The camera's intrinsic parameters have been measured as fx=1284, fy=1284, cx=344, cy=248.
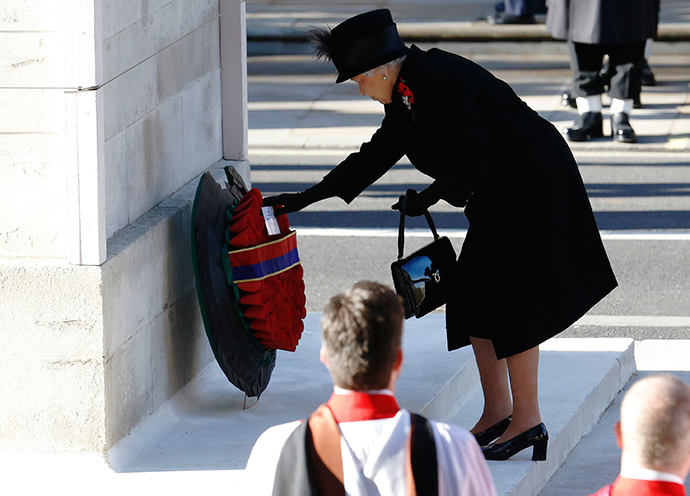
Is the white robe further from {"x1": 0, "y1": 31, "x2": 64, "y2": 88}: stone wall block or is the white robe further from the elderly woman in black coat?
{"x1": 0, "y1": 31, "x2": 64, "y2": 88}: stone wall block

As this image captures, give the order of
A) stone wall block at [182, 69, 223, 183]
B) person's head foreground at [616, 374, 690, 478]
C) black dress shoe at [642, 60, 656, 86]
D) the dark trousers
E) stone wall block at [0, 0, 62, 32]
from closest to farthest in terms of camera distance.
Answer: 1. person's head foreground at [616, 374, 690, 478]
2. stone wall block at [0, 0, 62, 32]
3. stone wall block at [182, 69, 223, 183]
4. the dark trousers
5. black dress shoe at [642, 60, 656, 86]

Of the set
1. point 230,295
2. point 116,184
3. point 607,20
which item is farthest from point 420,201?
point 607,20

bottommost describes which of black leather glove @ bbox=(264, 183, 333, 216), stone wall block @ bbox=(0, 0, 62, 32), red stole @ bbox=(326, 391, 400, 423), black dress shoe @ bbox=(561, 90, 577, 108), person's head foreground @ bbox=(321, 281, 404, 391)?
black dress shoe @ bbox=(561, 90, 577, 108)

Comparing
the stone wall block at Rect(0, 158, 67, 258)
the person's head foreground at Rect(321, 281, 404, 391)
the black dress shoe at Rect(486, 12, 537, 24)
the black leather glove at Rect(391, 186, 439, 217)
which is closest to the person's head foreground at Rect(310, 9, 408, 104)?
the black leather glove at Rect(391, 186, 439, 217)

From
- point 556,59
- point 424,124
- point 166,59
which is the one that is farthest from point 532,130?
point 556,59

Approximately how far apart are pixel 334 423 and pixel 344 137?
927 centimetres

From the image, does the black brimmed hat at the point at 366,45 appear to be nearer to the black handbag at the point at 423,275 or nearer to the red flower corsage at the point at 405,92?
the red flower corsage at the point at 405,92

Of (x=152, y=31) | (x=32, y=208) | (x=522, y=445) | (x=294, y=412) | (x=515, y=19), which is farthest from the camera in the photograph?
(x=515, y=19)

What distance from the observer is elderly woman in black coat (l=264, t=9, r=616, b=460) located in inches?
163

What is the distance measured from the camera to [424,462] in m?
2.47

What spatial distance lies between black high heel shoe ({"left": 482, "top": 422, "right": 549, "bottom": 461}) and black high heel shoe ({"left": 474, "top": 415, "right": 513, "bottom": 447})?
81 millimetres

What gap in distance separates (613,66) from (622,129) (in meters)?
0.56

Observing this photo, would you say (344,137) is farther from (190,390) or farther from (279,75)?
(190,390)

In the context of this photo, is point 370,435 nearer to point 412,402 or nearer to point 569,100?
point 412,402
